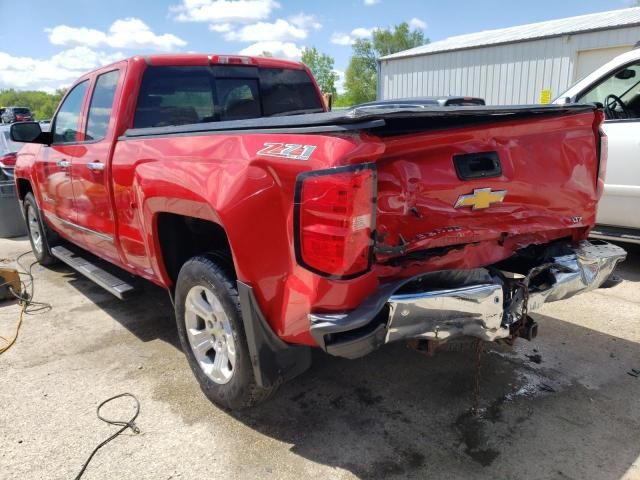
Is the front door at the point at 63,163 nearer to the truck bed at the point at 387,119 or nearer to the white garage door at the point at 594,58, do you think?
the truck bed at the point at 387,119

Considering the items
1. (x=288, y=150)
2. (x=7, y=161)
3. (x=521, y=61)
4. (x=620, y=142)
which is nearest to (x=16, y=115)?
(x=7, y=161)

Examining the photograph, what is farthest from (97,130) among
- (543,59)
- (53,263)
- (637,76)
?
(543,59)

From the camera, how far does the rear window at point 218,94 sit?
12.2ft

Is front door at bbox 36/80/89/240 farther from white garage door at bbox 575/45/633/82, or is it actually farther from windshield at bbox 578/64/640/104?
white garage door at bbox 575/45/633/82

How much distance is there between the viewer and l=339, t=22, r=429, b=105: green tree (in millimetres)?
73812

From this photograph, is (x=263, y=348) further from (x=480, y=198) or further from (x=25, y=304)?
(x=25, y=304)

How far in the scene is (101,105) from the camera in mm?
3986

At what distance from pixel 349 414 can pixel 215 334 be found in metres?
0.88

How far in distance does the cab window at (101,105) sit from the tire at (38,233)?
1.98 m

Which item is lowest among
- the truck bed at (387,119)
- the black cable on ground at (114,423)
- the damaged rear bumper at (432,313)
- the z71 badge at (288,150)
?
the black cable on ground at (114,423)

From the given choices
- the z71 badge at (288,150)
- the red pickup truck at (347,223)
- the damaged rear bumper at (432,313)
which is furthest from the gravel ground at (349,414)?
the z71 badge at (288,150)

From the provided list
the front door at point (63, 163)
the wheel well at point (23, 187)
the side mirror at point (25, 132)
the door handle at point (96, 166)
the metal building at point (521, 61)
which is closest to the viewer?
the door handle at point (96, 166)

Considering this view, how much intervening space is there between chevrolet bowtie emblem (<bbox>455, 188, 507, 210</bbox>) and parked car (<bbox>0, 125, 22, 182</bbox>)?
8.12m

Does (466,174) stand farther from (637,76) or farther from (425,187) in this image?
(637,76)
